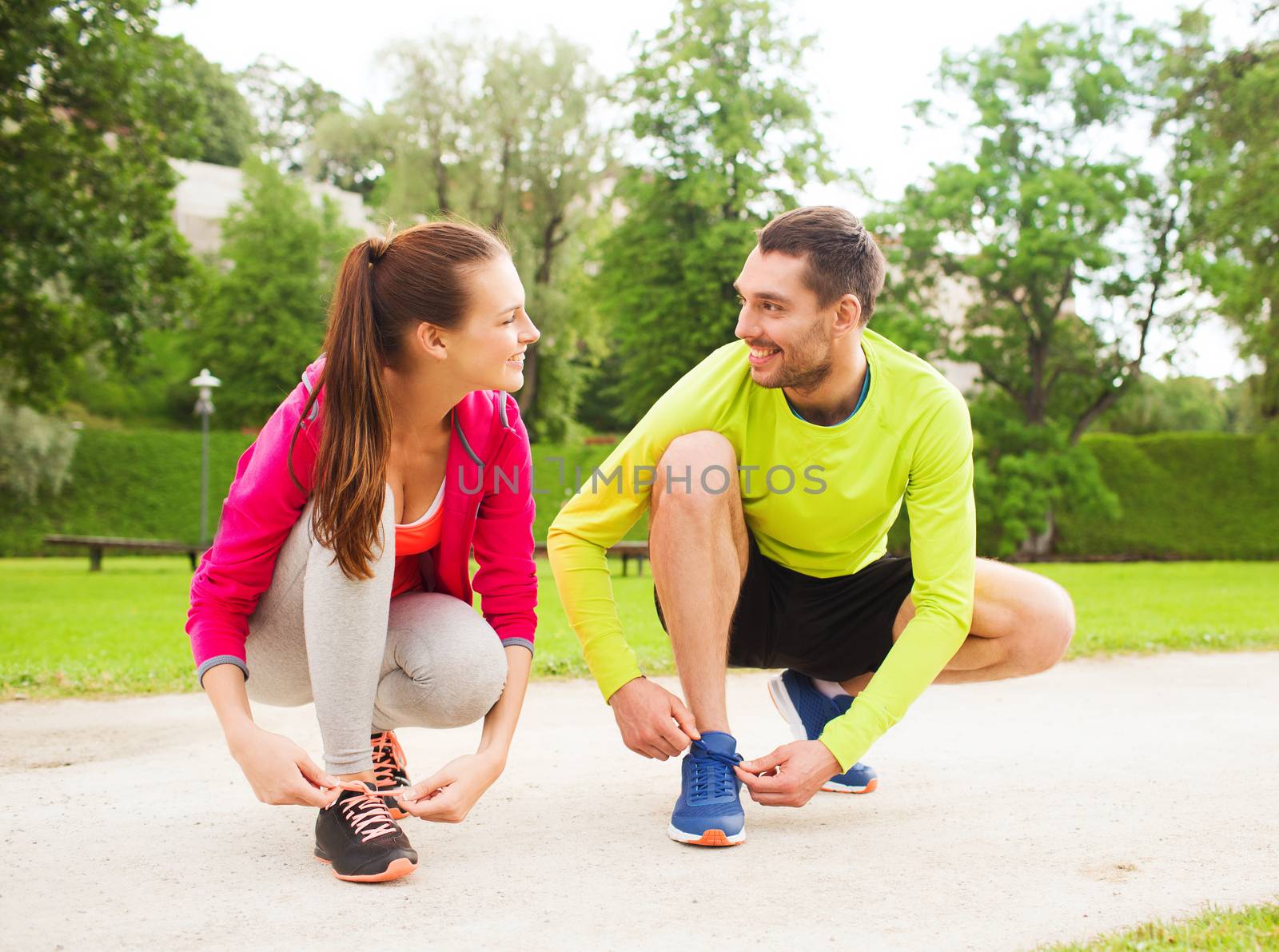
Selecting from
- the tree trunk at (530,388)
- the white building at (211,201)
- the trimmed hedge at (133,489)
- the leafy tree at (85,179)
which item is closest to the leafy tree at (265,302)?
the tree trunk at (530,388)

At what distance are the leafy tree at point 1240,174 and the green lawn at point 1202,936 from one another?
16.1 metres

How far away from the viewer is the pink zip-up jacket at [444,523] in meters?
2.22

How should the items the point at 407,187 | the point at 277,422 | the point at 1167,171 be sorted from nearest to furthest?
1. the point at 277,422
2. the point at 1167,171
3. the point at 407,187

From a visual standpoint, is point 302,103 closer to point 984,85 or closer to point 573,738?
point 984,85

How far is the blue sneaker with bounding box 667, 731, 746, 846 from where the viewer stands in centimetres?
240

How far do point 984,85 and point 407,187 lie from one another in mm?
13135

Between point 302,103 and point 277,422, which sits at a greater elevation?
point 302,103

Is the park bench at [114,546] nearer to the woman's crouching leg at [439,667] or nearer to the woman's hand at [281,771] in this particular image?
the woman's crouching leg at [439,667]

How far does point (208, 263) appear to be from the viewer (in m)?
37.5

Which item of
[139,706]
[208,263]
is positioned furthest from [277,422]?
[208,263]

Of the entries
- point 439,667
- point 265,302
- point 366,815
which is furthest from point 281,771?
point 265,302

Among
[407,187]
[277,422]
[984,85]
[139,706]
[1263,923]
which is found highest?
[984,85]

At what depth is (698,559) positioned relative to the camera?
8.24 feet

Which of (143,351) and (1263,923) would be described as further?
(143,351)
